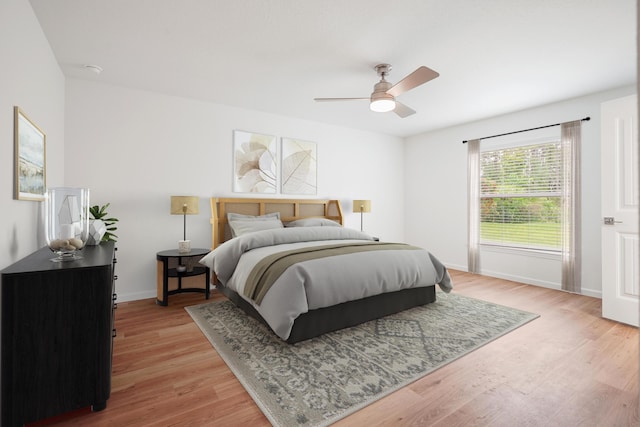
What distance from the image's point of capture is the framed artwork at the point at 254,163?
4309 millimetres

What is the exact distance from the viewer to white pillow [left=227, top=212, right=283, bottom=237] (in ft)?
12.5

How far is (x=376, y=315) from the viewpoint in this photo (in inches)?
113

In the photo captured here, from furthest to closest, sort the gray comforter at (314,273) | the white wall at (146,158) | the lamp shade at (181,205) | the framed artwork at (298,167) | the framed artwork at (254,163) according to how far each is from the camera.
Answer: the framed artwork at (298,167) < the framed artwork at (254,163) < the lamp shade at (181,205) < the white wall at (146,158) < the gray comforter at (314,273)

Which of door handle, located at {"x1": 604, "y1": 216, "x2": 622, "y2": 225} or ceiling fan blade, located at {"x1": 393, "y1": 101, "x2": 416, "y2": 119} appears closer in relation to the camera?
door handle, located at {"x1": 604, "y1": 216, "x2": 622, "y2": 225}

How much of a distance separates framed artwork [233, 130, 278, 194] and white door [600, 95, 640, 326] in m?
3.84

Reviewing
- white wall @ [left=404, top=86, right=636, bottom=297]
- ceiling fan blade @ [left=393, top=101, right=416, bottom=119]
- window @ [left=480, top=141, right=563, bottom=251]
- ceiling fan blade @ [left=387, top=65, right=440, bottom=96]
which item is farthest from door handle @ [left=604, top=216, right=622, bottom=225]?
ceiling fan blade @ [left=387, top=65, right=440, bottom=96]

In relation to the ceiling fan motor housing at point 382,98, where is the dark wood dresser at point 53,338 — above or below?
below

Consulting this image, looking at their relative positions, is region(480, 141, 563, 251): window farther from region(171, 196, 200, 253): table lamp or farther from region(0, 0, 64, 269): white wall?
region(0, 0, 64, 269): white wall

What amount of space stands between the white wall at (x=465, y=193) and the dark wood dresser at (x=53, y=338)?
499cm

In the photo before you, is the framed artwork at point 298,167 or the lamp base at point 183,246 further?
the framed artwork at point 298,167

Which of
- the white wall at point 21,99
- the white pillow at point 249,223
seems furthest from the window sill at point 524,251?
the white wall at point 21,99

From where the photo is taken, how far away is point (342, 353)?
227cm

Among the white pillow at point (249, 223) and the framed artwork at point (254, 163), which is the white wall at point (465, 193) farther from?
the white pillow at point (249, 223)

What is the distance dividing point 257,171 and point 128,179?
1.60 m
